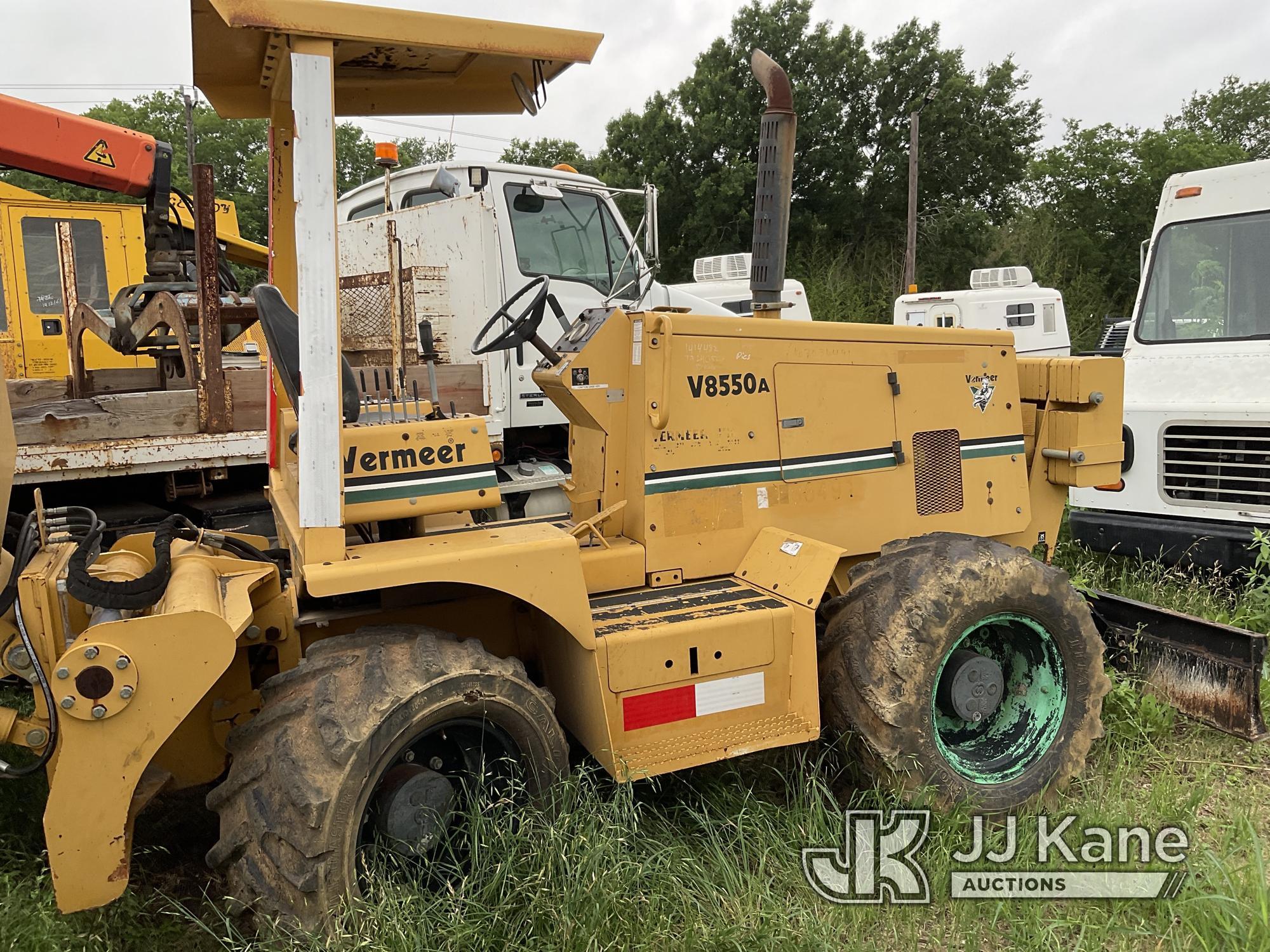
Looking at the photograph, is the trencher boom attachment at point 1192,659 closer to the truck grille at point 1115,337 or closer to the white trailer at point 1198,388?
the white trailer at point 1198,388

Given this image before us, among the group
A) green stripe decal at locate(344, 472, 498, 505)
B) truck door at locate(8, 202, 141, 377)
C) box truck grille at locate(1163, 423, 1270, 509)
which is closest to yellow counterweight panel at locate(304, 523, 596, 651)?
green stripe decal at locate(344, 472, 498, 505)

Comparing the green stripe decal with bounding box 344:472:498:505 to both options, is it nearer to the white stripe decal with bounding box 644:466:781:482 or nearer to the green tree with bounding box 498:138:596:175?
the white stripe decal with bounding box 644:466:781:482

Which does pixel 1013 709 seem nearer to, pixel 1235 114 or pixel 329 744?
pixel 329 744

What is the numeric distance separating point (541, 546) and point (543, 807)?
2.80 feet

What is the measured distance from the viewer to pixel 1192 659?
4.39m

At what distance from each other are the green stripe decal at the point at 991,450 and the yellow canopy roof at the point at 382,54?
8.30ft

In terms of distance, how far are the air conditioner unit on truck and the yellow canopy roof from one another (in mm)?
2602

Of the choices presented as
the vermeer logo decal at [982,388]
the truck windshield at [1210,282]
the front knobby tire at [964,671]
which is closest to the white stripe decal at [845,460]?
the front knobby tire at [964,671]

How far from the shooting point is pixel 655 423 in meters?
3.58

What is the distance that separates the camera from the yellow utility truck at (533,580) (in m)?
2.59

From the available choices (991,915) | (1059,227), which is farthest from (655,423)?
(1059,227)

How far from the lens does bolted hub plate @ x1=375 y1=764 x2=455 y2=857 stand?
2.82m

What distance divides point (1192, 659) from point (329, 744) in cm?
396

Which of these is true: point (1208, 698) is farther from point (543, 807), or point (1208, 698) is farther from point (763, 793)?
point (543, 807)
